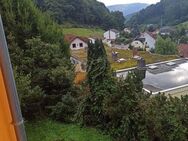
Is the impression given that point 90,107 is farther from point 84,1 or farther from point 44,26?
point 84,1

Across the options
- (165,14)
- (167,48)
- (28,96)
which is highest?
(28,96)

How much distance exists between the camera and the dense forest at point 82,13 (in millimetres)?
44469

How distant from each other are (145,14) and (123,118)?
7181 centimetres

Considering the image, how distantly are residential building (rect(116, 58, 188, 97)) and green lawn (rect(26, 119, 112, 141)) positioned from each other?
4150 mm

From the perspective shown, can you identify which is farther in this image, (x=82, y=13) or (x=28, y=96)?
(x=82, y=13)

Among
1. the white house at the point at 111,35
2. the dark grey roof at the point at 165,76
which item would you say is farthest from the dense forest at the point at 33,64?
the white house at the point at 111,35

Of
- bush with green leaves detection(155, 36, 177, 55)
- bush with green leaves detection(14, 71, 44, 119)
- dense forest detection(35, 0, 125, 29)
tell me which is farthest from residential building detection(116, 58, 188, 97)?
dense forest detection(35, 0, 125, 29)

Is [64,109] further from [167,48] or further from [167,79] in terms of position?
[167,48]

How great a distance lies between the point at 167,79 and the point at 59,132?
7720mm

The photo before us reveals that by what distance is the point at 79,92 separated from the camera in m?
11.6

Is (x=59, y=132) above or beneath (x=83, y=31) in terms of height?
above

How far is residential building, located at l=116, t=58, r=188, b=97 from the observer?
14.2 meters

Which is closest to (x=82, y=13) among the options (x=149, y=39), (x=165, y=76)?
(x=149, y=39)

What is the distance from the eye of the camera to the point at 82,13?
5006cm
